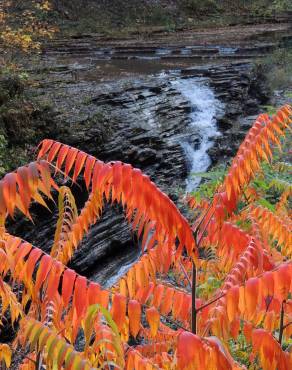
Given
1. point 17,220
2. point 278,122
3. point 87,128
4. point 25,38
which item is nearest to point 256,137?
point 278,122

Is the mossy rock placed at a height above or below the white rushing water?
above

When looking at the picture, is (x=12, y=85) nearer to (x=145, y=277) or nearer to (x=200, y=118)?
(x=200, y=118)

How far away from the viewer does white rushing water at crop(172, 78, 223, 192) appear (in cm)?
1318

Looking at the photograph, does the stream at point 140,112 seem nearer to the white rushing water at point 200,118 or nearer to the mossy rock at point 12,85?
the white rushing water at point 200,118

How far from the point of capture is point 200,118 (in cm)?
1497

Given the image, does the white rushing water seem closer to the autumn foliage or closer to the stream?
the stream

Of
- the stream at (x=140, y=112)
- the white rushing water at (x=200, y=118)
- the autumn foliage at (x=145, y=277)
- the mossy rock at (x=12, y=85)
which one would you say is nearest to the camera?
the autumn foliage at (x=145, y=277)

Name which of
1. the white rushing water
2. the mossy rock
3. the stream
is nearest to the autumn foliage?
the stream

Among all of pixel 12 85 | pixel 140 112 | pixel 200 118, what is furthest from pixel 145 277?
pixel 200 118

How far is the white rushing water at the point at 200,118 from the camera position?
13180 mm

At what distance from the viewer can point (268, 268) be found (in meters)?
3.04

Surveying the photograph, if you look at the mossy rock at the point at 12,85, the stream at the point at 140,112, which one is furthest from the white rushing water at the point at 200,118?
the mossy rock at the point at 12,85

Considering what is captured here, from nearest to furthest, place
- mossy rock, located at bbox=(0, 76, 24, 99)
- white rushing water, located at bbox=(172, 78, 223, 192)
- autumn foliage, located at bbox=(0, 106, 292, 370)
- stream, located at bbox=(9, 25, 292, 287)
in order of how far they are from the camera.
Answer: autumn foliage, located at bbox=(0, 106, 292, 370) < stream, located at bbox=(9, 25, 292, 287) < mossy rock, located at bbox=(0, 76, 24, 99) < white rushing water, located at bbox=(172, 78, 223, 192)

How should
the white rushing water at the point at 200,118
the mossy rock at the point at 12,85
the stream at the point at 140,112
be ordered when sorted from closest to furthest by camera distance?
the stream at the point at 140,112, the mossy rock at the point at 12,85, the white rushing water at the point at 200,118
